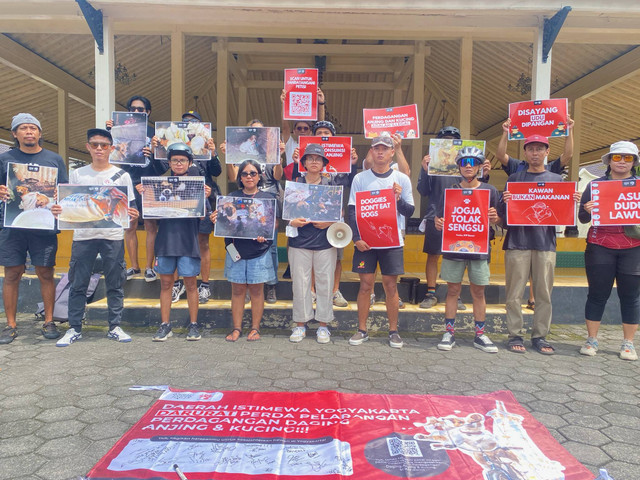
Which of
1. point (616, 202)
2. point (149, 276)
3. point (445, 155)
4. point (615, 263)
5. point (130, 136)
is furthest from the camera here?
point (149, 276)

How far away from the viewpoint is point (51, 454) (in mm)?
2203

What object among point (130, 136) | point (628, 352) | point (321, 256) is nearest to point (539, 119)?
point (628, 352)

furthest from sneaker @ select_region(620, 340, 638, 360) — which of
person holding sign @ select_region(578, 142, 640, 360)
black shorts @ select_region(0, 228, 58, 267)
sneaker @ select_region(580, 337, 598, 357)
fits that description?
black shorts @ select_region(0, 228, 58, 267)

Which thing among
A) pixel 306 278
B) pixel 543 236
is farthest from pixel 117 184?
pixel 543 236

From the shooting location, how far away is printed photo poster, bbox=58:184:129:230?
13.2ft

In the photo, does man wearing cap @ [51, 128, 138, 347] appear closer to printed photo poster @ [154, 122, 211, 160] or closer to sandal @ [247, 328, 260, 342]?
printed photo poster @ [154, 122, 211, 160]

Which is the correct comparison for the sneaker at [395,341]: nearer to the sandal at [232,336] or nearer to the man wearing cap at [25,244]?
the sandal at [232,336]

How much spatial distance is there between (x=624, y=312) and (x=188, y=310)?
4.46 metres

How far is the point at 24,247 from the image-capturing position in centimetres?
428

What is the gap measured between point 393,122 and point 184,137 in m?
2.25

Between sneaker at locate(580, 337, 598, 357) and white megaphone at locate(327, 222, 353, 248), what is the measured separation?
249 centimetres

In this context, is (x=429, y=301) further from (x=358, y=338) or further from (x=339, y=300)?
(x=358, y=338)

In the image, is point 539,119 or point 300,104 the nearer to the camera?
point 539,119

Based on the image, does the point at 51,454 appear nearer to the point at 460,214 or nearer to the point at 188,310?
the point at 188,310
